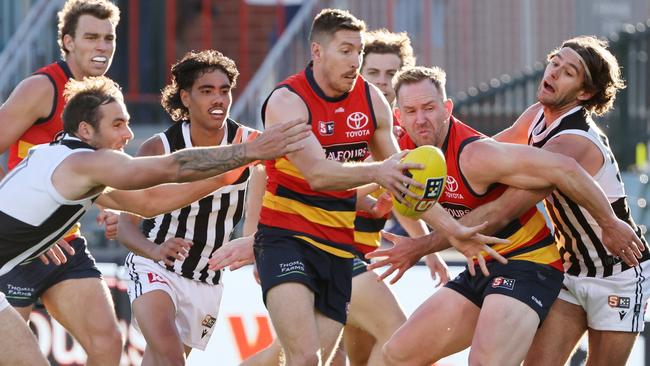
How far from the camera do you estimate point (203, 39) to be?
17359 millimetres

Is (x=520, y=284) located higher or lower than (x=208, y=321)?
higher

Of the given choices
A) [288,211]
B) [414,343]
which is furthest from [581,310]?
[288,211]


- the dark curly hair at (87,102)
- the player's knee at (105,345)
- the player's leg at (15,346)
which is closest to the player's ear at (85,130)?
the dark curly hair at (87,102)

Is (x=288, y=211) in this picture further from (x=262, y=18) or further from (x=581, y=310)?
(x=262, y=18)

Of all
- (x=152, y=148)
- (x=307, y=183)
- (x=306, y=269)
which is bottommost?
(x=306, y=269)

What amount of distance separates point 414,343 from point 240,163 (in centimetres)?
157

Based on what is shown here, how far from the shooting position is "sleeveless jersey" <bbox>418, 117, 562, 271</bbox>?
7734 millimetres

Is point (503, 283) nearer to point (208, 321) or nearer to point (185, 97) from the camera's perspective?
point (208, 321)

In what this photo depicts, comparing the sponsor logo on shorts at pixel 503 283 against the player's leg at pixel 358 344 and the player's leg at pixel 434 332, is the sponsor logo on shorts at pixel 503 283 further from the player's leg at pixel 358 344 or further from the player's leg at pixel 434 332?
the player's leg at pixel 358 344

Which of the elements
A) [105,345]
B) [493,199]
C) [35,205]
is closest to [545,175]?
[493,199]

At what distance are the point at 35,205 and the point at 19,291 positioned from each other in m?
1.40

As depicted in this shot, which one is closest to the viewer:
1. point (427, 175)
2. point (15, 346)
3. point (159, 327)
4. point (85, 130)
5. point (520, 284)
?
point (427, 175)

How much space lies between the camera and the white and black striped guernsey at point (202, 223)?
8.62 metres

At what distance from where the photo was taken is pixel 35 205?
23.9 feet
